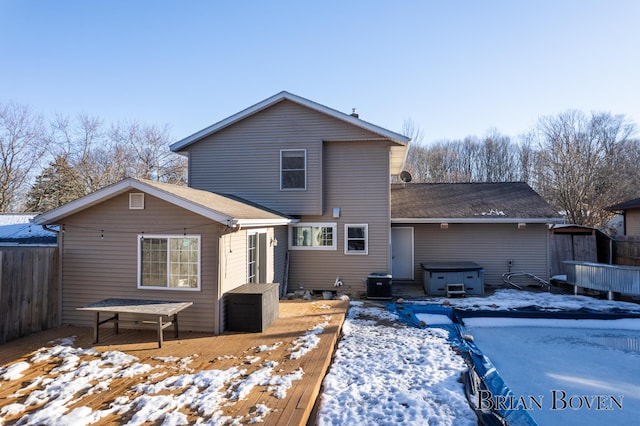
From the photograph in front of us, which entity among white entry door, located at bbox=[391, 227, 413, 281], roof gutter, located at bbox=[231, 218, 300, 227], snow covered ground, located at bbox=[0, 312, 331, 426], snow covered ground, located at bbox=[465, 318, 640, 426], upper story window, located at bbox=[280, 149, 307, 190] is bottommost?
snow covered ground, located at bbox=[465, 318, 640, 426]

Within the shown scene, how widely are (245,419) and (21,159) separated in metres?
26.0

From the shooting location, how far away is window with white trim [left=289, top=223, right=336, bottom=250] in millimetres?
10055

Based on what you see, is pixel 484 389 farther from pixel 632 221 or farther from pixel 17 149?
pixel 17 149

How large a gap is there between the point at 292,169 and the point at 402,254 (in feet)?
15.4

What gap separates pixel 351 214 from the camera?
32.6ft

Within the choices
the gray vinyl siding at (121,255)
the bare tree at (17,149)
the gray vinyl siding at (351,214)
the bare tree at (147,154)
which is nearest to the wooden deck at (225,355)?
the gray vinyl siding at (121,255)

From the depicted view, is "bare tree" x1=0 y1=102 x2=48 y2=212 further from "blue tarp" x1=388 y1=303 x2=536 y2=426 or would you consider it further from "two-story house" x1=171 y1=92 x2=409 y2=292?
"blue tarp" x1=388 y1=303 x2=536 y2=426

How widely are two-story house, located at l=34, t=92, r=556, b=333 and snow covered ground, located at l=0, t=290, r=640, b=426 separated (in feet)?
4.93

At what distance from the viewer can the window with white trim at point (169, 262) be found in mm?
6180

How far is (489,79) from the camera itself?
39.2ft

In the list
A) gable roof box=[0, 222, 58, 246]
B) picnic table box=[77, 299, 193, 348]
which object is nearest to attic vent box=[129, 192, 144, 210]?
picnic table box=[77, 299, 193, 348]

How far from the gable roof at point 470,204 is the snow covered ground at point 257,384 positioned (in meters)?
5.52

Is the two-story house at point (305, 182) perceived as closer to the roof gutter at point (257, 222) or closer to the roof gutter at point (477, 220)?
the roof gutter at point (257, 222)

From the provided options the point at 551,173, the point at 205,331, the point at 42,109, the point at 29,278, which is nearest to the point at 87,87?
the point at 42,109
